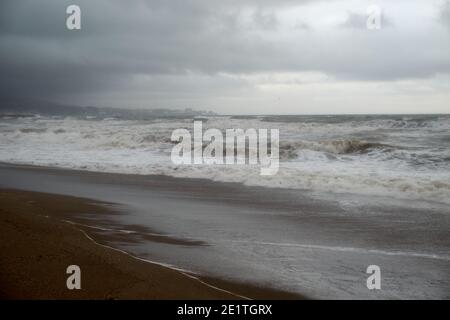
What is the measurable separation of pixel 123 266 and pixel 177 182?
676cm

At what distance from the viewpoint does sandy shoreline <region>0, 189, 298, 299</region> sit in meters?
3.38

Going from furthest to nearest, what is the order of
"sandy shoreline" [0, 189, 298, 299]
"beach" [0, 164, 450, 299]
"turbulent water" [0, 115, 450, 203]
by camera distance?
"turbulent water" [0, 115, 450, 203] → "beach" [0, 164, 450, 299] → "sandy shoreline" [0, 189, 298, 299]

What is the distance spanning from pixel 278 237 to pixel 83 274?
2.82 metres

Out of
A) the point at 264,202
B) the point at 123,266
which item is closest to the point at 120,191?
the point at 264,202

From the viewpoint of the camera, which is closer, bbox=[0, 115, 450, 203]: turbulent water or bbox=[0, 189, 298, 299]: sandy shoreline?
bbox=[0, 189, 298, 299]: sandy shoreline

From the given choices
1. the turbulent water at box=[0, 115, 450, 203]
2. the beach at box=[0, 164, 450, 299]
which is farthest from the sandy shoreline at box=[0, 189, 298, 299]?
the turbulent water at box=[0, 115, 450, 203]

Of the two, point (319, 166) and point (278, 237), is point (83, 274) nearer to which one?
point (278, 237)

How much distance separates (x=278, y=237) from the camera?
5684mm

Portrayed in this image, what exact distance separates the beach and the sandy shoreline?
0.25 ft

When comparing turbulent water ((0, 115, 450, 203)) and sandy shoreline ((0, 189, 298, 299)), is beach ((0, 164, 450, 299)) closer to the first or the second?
sandy shoreline ((0, 189, 298, 299))

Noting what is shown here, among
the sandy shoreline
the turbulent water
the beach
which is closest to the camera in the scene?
the sandy shoreline

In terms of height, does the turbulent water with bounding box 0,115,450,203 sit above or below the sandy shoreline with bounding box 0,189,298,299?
above

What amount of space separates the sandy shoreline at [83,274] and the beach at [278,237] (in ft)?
0.25
